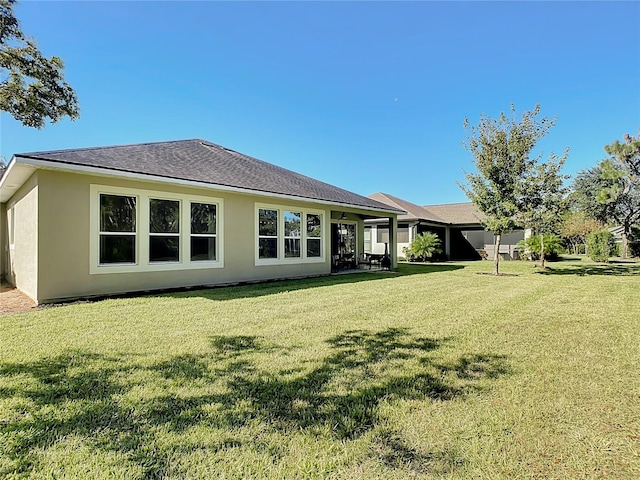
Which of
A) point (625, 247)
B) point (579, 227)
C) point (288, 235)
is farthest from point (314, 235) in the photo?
point (579, 227)

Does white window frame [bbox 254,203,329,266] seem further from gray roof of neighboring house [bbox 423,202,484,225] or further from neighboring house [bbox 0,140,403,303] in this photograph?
gray roof of neighboring house [bbox 423,202,484,225]

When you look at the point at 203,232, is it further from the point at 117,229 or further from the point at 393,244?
the point at 393,244

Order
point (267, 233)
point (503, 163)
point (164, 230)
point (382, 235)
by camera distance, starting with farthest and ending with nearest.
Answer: point (382, 235) → point (503, 163) → point (267, 233) → point (164, 230)

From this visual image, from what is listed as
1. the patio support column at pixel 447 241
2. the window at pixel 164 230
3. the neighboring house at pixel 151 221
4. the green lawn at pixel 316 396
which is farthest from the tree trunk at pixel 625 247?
the window at pixel 164 230

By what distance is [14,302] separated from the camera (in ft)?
25.5

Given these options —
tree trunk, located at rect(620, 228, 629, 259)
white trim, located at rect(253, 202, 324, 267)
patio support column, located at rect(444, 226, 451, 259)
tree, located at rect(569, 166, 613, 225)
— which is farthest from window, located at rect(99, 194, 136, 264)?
tree, located at rect(569, 166, 613, 225)

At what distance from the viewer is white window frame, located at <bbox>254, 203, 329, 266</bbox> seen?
37.0 feet

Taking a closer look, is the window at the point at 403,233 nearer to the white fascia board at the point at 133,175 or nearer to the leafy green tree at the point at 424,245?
the leafy green tree at the point at 424,245

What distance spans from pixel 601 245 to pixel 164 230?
24864mm

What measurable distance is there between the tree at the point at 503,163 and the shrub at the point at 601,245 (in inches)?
466

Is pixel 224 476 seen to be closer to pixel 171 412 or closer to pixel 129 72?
pixel 171 412

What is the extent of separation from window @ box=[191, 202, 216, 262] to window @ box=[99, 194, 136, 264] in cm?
158

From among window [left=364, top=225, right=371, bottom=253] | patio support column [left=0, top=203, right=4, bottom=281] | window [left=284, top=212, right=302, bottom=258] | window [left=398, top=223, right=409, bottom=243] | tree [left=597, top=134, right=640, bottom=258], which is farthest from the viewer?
window [left=398, top=223, right=409, bottom=243]

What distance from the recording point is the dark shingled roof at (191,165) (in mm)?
7949
